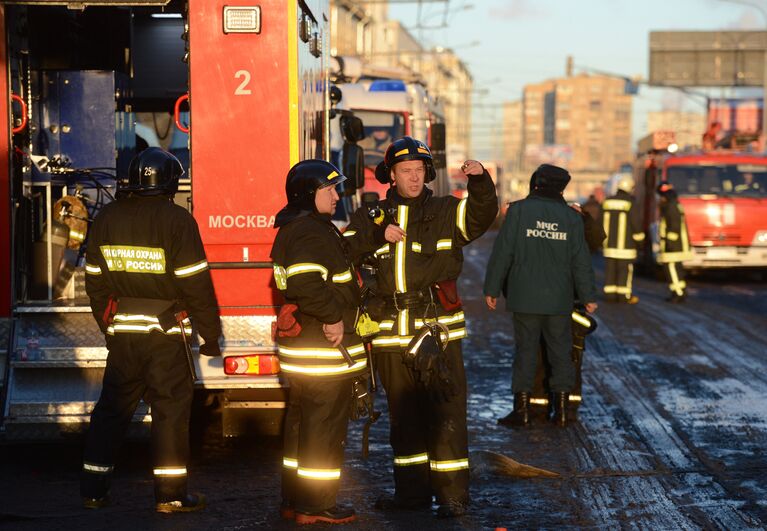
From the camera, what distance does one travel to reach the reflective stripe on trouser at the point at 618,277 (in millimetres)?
18406

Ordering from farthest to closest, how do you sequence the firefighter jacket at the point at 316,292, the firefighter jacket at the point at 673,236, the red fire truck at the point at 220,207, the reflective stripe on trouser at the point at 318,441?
the firefighter jacket at the point at 673,236 < the red fire truck at the point at 220,207 < the reflective stripe on trouser at the point at 318,441 < the firefighter jacket at the point at 316,292

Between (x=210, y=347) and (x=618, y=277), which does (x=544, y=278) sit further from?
(x=618, y=277)

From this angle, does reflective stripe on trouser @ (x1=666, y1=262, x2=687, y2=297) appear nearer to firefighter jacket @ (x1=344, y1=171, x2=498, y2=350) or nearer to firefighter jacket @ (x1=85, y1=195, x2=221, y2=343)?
firefighter jacket @ (x1=344, y1=171, x2=498, y2=350)

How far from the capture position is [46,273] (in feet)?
28.5

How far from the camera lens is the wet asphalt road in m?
6.60

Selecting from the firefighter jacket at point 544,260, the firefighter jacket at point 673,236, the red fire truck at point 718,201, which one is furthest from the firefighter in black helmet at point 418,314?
the red fire truck at point 718,201

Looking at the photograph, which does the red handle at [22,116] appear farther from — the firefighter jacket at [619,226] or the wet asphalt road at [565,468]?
the firefighter jacket at [619,226]

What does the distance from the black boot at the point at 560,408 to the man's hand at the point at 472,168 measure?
326 cm

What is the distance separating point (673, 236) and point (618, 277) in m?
1.05

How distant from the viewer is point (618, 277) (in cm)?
1855

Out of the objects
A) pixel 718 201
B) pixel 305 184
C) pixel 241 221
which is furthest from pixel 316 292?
pixel 718 201

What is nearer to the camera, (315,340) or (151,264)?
(315,340)

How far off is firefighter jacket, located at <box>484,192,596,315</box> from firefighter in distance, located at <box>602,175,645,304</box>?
30.3ft

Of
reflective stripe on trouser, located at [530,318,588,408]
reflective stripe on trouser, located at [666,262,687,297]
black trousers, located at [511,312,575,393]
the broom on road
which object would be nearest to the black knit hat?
black trousers, located at [511,312,575,393]
